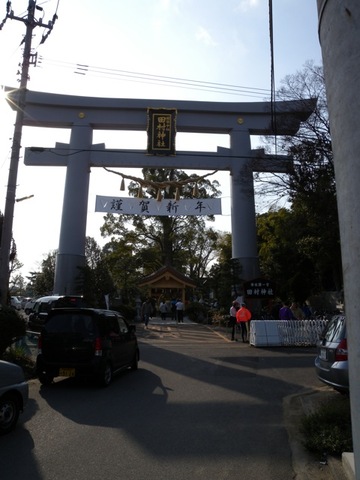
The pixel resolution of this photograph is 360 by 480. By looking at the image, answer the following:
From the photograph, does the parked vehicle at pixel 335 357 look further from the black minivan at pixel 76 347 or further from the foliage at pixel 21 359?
the foliage at pixel 21 359

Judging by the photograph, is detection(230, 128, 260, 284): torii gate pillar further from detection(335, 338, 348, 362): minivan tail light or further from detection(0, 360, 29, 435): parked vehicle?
detection(0, 360, 29, 435): parked vehicle

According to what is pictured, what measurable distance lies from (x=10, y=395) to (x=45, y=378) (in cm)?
344

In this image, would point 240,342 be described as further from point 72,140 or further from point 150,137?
point 72,140

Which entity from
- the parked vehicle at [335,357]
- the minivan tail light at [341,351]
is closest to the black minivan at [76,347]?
the parked vehicle at [335,357]

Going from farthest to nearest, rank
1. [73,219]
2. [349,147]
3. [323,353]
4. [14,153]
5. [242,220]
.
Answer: [242,220], [73,219], [14,153], [323,353], [349,147]

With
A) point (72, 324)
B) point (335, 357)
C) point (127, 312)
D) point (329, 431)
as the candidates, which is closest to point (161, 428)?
point (329, 431)

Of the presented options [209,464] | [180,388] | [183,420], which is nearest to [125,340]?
[180,388]

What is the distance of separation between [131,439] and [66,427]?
1158mm

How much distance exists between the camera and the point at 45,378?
952 cm

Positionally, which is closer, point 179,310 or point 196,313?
point 179,310

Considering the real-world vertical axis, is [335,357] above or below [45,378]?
above

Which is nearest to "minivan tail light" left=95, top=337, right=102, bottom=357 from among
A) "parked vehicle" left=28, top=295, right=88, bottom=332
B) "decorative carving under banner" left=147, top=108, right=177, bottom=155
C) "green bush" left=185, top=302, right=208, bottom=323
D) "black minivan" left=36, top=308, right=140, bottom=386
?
"black minivan" left=36, top=308, right=140, bottom=386

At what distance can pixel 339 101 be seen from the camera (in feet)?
12.8

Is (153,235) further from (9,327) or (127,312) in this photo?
(9,327)
